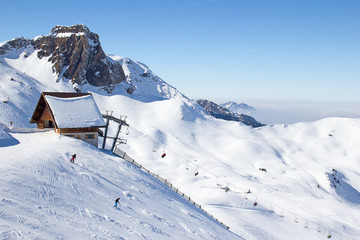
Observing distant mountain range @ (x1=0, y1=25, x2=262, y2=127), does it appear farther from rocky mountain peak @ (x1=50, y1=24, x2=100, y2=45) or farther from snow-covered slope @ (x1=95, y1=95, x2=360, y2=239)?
snow-covered slope @ (x1=95, y1=95, x2=360, y2=239)

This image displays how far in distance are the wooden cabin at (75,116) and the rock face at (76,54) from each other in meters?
80.8

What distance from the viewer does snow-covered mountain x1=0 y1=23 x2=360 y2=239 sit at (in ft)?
56.3

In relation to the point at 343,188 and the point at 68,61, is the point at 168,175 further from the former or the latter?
the point at 68,61

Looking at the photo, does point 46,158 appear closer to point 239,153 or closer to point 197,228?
point 197,228

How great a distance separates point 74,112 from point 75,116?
0.84 m

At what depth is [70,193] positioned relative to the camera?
1898 centimetres

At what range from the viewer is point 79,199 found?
18.6 metres

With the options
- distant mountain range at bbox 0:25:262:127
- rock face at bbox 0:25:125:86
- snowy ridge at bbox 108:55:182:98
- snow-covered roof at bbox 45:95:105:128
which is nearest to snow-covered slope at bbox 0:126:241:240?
snow-covered roof at bbox 45:95:105:128

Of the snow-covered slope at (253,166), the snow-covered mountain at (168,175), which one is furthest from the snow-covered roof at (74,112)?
the snow-covered slope at (253,166)

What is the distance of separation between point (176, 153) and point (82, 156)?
5038 cm

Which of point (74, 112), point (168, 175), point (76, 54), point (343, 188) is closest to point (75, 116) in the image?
point (74, 112)

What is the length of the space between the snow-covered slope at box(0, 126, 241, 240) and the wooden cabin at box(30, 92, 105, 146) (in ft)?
7.50

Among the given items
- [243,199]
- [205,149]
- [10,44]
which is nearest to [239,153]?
[205,149]

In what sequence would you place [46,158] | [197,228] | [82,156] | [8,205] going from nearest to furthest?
1. [8,205]
2. [197,228]
3. [46,158]
4. [82,156]
